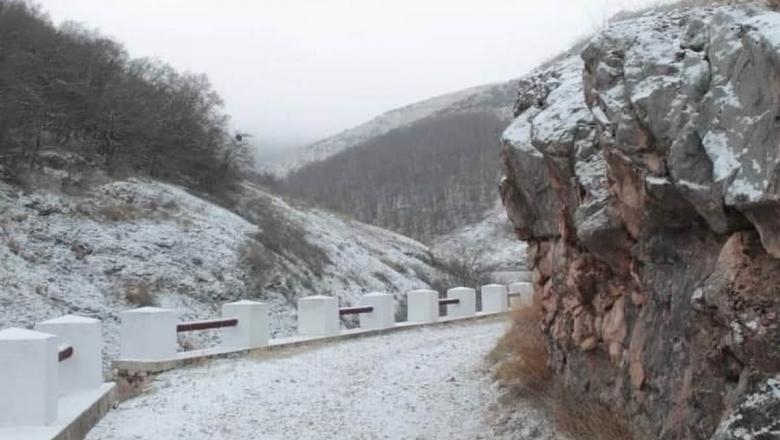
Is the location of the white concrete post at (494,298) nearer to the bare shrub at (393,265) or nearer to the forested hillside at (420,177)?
the bare shrub at (393,265)

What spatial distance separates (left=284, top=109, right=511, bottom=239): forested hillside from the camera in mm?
84875

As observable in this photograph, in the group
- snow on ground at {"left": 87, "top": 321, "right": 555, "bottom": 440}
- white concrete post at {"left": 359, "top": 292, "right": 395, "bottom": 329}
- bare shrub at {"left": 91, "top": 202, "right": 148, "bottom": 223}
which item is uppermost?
bare shrub at {"left": 91, "top": 202, "right": 148, "bottom": 223}

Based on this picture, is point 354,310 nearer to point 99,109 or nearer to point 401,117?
point 99,109

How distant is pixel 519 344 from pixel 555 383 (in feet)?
6.88

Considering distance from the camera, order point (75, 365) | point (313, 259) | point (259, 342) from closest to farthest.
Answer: point (75, 365) < point (259, 342) < point (313, 259)

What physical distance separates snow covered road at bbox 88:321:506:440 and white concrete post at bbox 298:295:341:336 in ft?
10.8

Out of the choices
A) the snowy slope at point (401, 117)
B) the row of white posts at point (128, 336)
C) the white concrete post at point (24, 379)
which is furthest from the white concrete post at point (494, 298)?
the snowy slope at point (401, 117)

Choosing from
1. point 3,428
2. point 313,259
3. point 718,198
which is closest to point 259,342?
point 3,428

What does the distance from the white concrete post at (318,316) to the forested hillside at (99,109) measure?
1387 centimetres

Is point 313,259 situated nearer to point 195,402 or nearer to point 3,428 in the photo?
point 195,402

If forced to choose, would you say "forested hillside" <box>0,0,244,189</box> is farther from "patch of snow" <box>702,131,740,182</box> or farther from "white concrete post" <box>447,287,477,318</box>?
"patch of snow" <box>702,131,740,182</box>

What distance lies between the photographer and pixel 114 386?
10.9 metres

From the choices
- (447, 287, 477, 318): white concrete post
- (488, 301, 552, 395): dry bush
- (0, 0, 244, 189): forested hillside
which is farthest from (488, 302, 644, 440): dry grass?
(0, 0, 244, 189): forested hillside

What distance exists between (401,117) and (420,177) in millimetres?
76208
